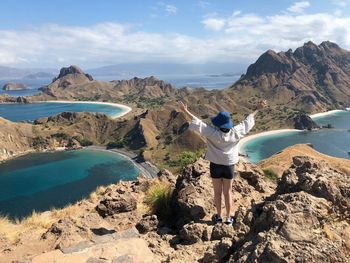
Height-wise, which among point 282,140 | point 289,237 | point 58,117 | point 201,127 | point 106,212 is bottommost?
point 282,140

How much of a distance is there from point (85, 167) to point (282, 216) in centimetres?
12777

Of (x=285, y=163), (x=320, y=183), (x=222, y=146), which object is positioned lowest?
(x=285, y=163)

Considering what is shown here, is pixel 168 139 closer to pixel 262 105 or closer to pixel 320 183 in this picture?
pixel 262 105

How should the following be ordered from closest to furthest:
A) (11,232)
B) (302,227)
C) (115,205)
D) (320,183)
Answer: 1. (302,227)
2. (320,183)
3. (11,232)
4. (115,205)

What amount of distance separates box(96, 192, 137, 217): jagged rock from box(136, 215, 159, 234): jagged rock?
1.92 metres

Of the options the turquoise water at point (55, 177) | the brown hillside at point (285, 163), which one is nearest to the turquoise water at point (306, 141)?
the turquoise water at point (55, 177)

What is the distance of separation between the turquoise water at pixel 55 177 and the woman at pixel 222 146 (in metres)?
78.5

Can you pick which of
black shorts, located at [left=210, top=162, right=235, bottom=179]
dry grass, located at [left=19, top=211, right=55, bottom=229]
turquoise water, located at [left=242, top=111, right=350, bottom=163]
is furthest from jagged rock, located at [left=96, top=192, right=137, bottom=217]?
turquoise water, located at [left=242, top=111, right=350, bottom=163]

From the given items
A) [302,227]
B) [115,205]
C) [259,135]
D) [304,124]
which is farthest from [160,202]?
[304,124]

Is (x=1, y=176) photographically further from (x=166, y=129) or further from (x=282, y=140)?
(x=282, y=140)

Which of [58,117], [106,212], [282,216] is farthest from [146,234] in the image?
[58,117]

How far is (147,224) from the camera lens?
11133mm

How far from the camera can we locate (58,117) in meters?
183

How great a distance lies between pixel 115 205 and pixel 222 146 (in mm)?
5150
